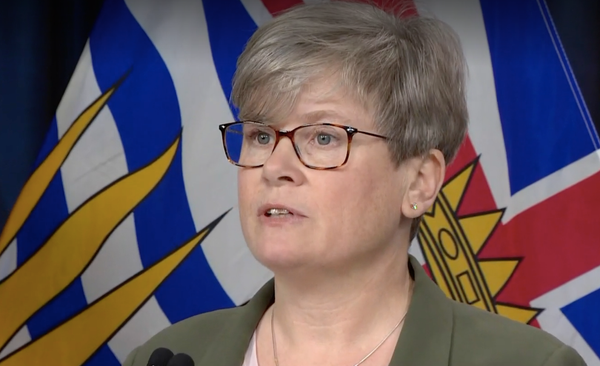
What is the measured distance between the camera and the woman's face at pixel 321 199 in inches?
52.8

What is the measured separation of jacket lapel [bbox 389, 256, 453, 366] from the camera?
1.37m

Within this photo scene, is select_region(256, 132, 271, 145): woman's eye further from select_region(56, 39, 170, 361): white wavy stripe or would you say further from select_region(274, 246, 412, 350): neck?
select_region(56, 39, 170, 361): white wavy stripe

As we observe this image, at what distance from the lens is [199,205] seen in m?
2.59

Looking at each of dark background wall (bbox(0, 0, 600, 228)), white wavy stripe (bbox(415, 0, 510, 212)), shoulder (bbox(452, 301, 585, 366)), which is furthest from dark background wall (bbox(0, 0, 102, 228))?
shoulder (bbox(452, 301, 585, 366))

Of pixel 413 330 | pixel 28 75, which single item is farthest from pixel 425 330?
pixel 28 75

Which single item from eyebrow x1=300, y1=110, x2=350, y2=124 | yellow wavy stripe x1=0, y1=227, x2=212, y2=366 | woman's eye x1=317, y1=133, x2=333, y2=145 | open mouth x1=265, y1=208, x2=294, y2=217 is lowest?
yellow wavy stripe x1=0, y1=227, x2=212, y2=366

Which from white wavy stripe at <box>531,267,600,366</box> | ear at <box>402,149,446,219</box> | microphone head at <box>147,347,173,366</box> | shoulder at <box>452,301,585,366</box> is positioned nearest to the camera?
microphone head at <box>147,347,173,366</box>

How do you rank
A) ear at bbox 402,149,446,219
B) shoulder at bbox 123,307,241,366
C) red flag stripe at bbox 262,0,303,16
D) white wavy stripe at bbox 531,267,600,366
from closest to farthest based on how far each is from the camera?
ear at bbox 402,149,446,219, shoulder at bbox 123,307,241,366, white wavy stripe at bbox 531,267,600,366, red flag stripe at bbox 262,0,303,16

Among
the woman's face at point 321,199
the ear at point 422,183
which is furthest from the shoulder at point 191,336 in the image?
the ear at point 422,183

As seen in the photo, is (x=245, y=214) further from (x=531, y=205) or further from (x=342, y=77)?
(x=531, y=205)

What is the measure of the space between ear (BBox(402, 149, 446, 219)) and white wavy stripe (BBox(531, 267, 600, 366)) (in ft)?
3.93

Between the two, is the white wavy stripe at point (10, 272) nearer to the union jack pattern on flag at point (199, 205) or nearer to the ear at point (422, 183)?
the union jack pattern on flag at point (199, 205)

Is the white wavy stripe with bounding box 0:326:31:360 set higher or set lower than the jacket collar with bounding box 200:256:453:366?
lower

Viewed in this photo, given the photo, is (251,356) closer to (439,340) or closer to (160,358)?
(439,340)
